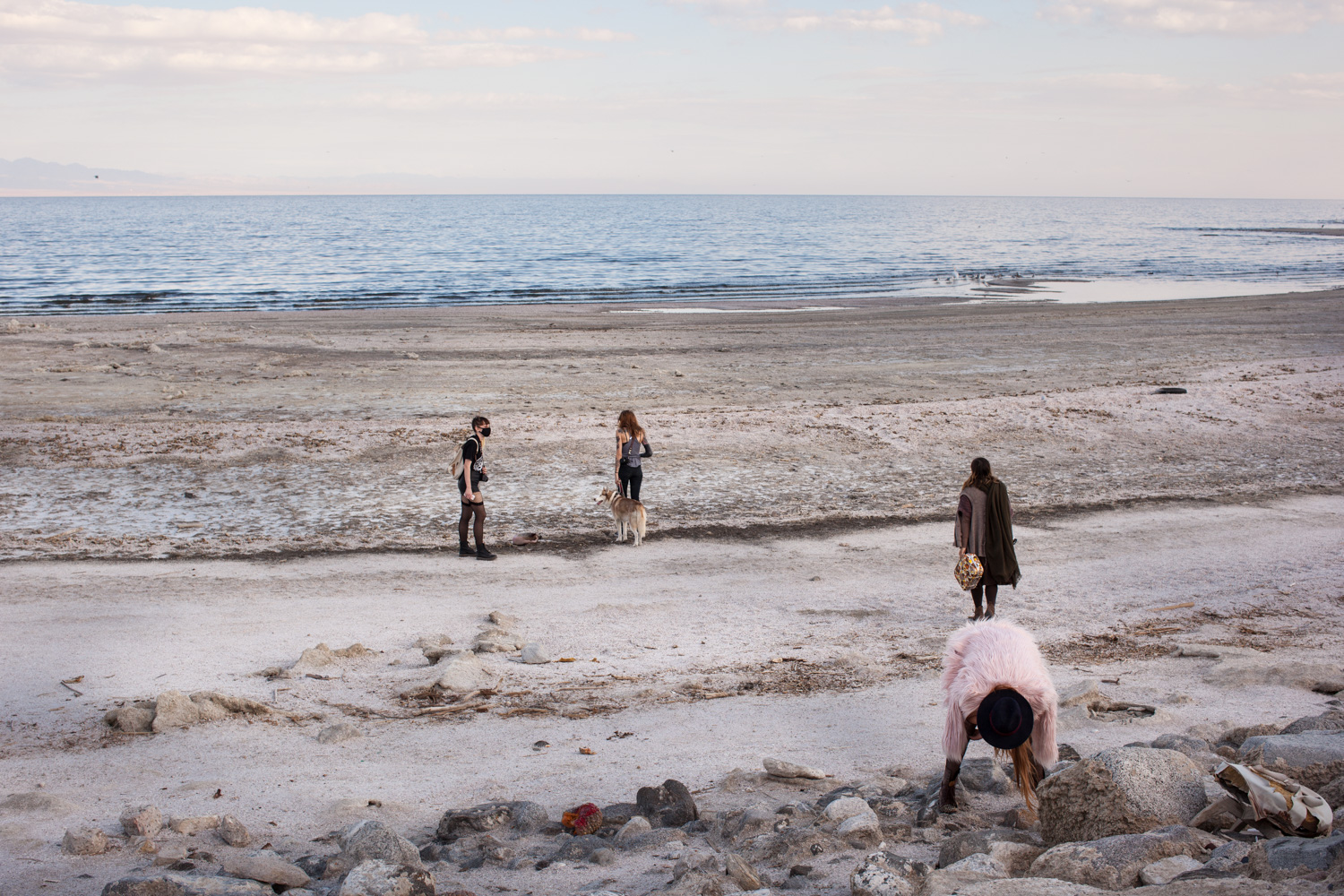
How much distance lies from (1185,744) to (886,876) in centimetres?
292

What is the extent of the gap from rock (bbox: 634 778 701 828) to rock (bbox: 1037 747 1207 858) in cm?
199

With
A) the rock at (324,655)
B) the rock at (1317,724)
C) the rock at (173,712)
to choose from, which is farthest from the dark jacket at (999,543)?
the rock at (173,712)

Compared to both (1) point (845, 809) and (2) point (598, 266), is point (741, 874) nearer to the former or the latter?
(1) point (845, 809)

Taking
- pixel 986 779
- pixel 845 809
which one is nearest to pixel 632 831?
pixel 845 809

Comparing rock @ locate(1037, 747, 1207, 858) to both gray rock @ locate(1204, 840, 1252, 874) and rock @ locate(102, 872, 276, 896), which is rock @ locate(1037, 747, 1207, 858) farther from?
rock @ locate(102, 872, 276, 896)

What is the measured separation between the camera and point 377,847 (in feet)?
16.9

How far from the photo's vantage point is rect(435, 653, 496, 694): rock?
7914 millimetres

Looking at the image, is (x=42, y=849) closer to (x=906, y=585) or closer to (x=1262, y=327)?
(x=906, y=585)

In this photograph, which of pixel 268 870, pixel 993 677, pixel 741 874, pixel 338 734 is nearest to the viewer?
pixel 741 874

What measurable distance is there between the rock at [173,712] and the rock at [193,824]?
1593mm

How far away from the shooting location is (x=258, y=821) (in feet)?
19.4

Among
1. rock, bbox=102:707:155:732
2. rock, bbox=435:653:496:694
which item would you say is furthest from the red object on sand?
rock, bbox=102:707:155:732

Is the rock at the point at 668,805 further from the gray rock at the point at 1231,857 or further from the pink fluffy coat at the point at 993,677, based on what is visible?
the gray rock at the point at 1231,857

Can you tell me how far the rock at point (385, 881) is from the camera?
4.62 metres
